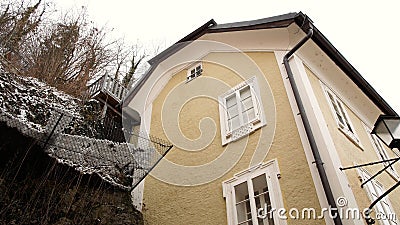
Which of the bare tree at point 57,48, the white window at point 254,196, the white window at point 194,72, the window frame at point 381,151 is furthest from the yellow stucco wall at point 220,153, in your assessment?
the bare tree at point 57,48

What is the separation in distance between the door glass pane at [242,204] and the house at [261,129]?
Result: 0.06 ft

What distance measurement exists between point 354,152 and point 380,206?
115cm

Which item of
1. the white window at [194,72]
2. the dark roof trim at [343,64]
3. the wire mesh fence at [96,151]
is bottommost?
the wire mesh fence at [96,151]

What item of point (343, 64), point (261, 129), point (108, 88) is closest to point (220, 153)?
point (261, 129)

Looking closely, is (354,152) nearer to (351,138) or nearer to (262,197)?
(351,138)

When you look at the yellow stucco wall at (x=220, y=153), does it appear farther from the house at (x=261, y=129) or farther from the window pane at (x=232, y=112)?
the window pane at (x=232, y=112)

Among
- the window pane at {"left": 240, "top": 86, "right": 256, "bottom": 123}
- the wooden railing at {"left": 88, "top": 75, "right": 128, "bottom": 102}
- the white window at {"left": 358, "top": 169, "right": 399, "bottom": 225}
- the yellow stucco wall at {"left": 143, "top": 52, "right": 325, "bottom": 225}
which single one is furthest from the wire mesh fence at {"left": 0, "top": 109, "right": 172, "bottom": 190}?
the wooden railing at {"left": 88, "top": 75, "right": 128, "bottom": 102}

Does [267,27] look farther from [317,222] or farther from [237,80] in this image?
[317,222]

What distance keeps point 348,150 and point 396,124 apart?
→ 1.98 meters

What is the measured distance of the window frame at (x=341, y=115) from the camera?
6.52 metres

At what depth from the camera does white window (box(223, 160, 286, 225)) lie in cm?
506

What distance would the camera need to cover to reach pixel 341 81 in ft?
26.6

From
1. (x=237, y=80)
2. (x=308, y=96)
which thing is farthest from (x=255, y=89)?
(x=308, y=96)

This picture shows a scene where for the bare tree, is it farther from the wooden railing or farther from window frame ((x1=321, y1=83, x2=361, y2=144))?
window frame ((x1=321, y1=83, x2=361, y2=144))
